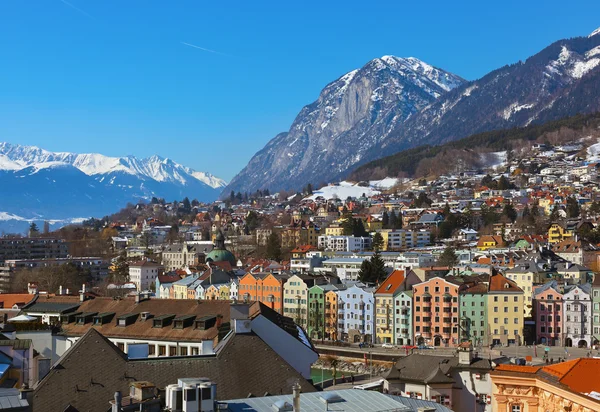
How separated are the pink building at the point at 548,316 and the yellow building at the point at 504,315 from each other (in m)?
2.57

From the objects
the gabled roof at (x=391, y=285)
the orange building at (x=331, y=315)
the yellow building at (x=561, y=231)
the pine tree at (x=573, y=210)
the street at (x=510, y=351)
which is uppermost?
the pine tree at (x=573, y=210)

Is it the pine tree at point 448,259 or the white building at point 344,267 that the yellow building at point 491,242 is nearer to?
the pine tree at point 448,259

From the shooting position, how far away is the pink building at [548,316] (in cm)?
7256

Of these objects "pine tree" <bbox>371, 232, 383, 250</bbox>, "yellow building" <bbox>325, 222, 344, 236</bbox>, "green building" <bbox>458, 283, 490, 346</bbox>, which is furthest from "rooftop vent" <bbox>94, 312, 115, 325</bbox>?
"yellow building" <bbox>325, 222, 344, 236</bbox>

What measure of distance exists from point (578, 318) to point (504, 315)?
18.9 feet

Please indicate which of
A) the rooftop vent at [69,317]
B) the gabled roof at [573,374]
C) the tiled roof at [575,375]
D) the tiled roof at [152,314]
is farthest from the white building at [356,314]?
the tiled roof at [575,375]

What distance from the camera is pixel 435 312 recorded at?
73188 mm

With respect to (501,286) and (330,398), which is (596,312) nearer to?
(501,286)

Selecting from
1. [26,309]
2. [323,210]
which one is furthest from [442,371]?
[323,210]

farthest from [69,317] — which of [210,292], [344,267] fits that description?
[344,267]

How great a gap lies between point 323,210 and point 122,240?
146 feet

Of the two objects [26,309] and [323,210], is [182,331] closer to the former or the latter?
[26,309]

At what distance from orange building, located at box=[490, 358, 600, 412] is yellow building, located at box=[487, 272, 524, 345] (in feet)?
143

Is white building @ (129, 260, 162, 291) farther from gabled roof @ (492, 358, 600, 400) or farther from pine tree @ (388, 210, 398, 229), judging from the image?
gabled roof @ (492, 358, 600, 400)
